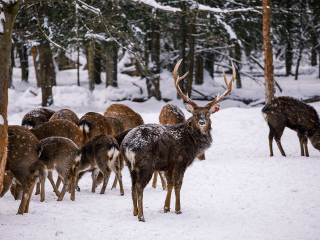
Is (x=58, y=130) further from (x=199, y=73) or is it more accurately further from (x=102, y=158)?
(x=199, y=73)

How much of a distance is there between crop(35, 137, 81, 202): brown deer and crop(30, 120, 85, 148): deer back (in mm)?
1078

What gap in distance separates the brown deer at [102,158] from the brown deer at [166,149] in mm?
1480

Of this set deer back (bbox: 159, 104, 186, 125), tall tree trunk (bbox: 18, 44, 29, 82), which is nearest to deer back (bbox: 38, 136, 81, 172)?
deer back (bbox: 159, 104, 186, 125)

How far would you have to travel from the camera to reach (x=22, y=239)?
361 centimetres

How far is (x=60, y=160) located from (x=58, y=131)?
58.9 inches

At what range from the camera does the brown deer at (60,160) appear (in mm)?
5195

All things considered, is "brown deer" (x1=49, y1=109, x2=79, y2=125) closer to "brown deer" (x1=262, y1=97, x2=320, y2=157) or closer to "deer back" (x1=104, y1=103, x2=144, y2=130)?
"deer back" (x1=104, y1=103, x2=144, y2=130)

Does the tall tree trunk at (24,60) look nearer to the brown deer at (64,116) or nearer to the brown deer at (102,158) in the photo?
the brown deer at (64,116)

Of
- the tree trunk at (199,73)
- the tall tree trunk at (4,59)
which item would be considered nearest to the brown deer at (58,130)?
the tall tree trunk at (4,59)

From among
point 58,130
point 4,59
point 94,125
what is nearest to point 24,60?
point 94,125

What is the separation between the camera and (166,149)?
4734mm

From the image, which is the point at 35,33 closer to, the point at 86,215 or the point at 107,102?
the point at 107,102

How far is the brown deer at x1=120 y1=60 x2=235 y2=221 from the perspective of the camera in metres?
4.45

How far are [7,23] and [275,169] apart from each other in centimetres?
596
